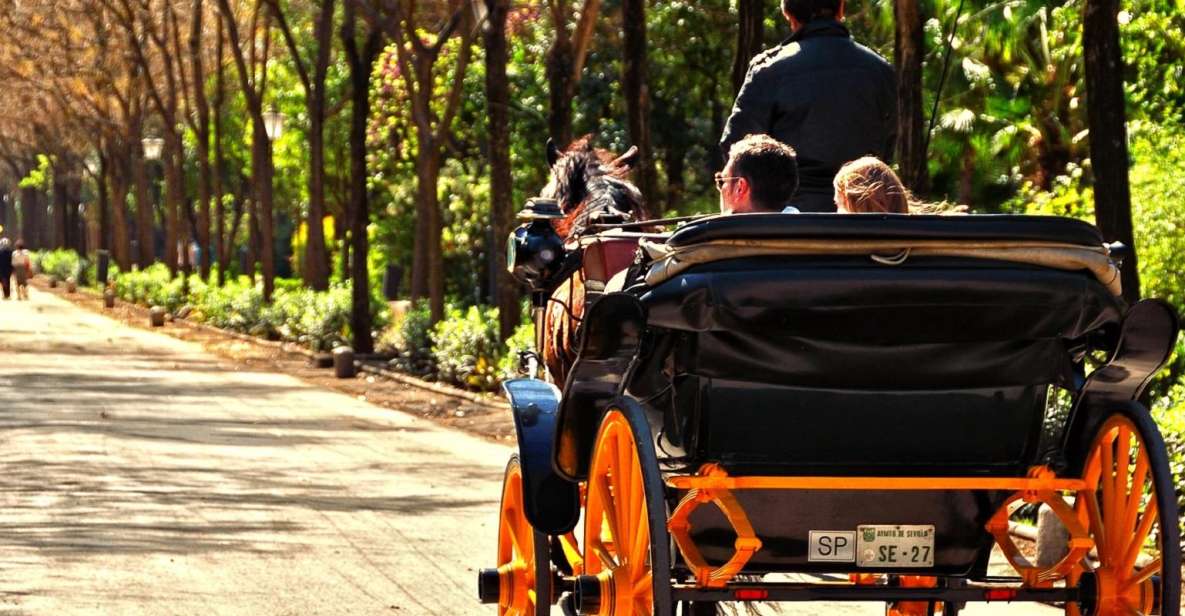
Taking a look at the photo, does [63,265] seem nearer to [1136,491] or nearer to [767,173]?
[767,173]

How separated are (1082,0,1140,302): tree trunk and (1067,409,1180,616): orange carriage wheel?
5.66 m

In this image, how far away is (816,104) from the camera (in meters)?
6.90

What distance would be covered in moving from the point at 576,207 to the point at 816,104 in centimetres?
97

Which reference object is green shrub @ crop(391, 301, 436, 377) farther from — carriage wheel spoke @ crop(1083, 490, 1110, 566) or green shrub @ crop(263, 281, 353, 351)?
carriage wheel spoke @ crop(1083, 490, 1110, 566)

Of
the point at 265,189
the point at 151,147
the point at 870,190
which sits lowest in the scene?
the point at 870,190

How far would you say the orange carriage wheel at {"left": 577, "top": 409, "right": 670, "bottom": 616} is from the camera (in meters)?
5.24

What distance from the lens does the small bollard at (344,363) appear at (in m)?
26.3

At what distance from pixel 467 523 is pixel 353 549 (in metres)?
1.36

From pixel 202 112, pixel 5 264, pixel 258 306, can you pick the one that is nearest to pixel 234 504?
pixel 258 306

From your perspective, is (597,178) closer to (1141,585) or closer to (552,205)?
(552,205)

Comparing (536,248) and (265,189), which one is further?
(265,189)

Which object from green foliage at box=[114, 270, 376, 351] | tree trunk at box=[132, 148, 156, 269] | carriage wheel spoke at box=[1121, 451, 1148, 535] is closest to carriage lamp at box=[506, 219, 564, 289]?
carriage wheel spoke at box=[1121, 451, 1148, 535]

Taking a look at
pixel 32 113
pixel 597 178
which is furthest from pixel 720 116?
pixel 32 113

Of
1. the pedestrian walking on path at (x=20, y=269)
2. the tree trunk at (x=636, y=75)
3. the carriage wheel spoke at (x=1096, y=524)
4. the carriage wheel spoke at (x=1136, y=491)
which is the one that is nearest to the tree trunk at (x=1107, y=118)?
the carriage wheel spoke at (x=1096, y=524)
